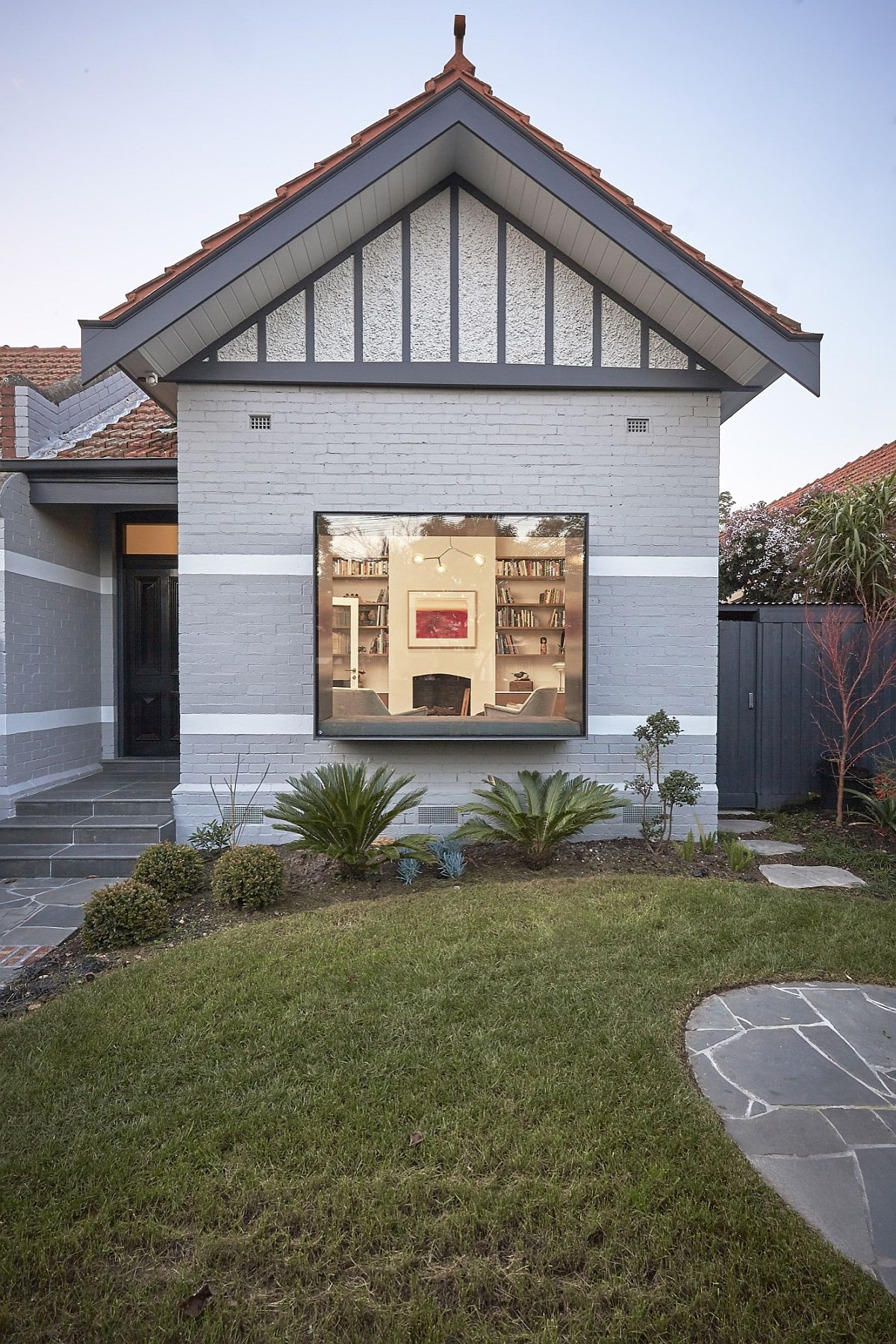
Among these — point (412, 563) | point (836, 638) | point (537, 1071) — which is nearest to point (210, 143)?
Answer: point (412, 563)

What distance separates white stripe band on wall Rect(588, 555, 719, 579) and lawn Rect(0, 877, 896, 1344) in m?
3.37

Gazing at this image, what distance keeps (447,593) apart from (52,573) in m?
4.18

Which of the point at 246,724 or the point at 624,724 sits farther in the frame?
the point at 624,724

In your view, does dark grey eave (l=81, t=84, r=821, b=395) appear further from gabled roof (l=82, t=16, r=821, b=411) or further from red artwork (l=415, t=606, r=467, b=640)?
red artwork (l=415, t=606, r=467, b=640)

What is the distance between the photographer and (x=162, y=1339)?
176 centimetres

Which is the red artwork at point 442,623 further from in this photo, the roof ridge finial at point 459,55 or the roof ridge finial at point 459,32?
the roof ridge finial at point 459,32

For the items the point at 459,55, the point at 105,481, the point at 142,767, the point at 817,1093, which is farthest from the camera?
the point at 142,767

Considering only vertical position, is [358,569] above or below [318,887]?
above

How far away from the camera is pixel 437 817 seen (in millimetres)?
6453

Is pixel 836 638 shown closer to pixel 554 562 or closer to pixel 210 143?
pixel 554 562

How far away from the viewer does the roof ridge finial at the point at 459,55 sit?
5.43 m

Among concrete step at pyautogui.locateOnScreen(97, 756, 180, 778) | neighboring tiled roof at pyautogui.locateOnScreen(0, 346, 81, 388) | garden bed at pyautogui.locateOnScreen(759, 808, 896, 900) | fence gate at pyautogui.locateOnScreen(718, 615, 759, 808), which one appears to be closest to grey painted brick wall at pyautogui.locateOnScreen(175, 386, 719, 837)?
garden bed at pyautogui.locateOnScreen(759, 808, 896, 900)

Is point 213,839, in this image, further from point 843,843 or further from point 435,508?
point 843,843

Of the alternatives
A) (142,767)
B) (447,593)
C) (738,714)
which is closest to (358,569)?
(447,593)
